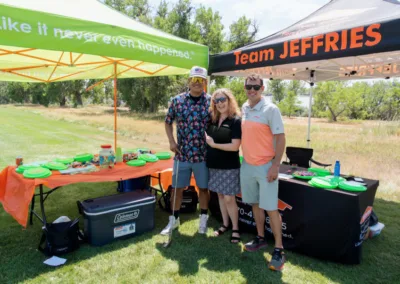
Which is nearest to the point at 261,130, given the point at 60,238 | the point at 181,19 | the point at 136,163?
the point at 136,163

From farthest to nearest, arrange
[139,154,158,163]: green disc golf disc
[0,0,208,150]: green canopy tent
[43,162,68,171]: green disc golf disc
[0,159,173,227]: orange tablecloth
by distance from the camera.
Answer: [139,154,158,163]: green disc golf disc → [43,162,68,171]: green disc golf disc → [0,159,173,227]: orange tablecloth → [0,0,208,150]: green canopy tent

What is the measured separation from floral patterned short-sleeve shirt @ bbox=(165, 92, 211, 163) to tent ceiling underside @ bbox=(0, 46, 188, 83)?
1288 mm

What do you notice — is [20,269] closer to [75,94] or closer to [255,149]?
[255,149]

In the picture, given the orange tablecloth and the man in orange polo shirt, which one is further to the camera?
the orange tablecloth

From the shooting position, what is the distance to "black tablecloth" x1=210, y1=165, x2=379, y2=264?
2387 millimetres

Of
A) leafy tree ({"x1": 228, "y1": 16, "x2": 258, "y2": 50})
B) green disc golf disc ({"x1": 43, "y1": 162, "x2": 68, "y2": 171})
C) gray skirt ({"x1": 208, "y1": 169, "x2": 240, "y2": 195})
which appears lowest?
gray skirt ({"x1": 208, "y1": 169, "x2": 240, "y2": 195})

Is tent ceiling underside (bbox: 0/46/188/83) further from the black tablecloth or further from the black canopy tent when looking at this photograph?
the black tablecloth

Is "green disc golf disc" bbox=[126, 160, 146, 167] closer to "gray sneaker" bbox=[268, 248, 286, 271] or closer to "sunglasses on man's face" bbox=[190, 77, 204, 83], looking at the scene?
"sunglasses on man's face" bbox=[190, 77, 204, 83]

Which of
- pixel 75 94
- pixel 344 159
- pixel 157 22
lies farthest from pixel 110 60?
pixel 75 94

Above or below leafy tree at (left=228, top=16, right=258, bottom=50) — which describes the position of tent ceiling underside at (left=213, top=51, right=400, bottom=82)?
below

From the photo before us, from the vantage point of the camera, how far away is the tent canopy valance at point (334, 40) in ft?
7.34

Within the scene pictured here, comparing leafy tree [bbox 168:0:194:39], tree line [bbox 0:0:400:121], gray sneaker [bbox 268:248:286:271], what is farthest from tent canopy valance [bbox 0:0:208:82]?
Result: leafy tree [bbox 168:0:194:39]

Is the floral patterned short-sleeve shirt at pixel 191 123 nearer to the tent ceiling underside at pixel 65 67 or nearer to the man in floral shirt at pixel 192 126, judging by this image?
the man in floral shirt at pixel 192 126

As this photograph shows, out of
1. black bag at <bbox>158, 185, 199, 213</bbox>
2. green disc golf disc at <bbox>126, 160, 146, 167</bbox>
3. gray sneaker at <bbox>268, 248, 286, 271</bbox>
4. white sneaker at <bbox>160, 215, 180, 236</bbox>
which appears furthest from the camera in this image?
black bag at <bbox>158, 185, 199, 213</bbox>
